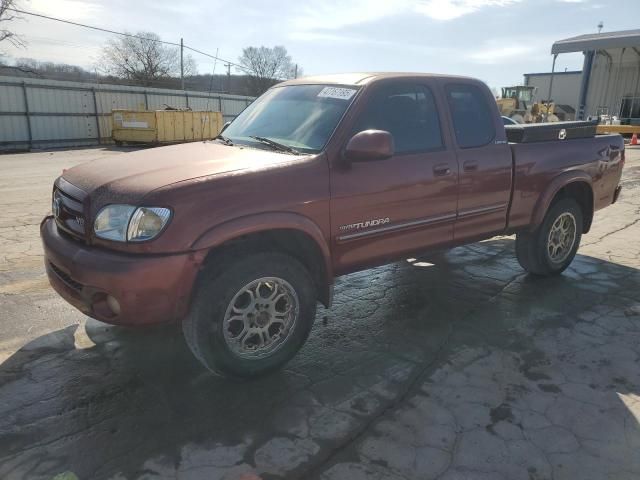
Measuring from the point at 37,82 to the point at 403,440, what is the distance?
77.4 ft

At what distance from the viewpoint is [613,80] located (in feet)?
105

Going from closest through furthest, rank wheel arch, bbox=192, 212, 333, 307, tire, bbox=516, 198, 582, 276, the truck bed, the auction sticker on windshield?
1. wheel arch, bbox=192, 212, 333, 307
2. the auction sticker on windshield
3. the truck bed
4. tire, bbox=516, 198, 582, 276

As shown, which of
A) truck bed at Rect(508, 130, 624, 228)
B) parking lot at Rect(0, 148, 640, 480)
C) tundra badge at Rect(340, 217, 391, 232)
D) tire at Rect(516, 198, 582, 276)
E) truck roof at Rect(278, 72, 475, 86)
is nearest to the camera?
parking lot at Rect(0, 148, 640, 480)

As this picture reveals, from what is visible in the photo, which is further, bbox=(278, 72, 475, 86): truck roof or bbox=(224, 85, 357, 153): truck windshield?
bbox=(278, 72, 475, 86): truck roof

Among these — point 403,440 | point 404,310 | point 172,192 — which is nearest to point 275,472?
point 403,440

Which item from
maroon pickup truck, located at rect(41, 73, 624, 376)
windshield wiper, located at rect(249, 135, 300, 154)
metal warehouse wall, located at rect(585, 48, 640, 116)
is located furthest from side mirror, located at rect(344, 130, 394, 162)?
metal warehouse wall, located at rect(585, 48, 640, 116)

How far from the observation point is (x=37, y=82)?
2128 cm

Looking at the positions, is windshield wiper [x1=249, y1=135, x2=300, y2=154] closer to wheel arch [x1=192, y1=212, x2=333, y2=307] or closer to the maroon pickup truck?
the maroon pickup truck

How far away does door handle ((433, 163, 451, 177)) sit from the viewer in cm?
395

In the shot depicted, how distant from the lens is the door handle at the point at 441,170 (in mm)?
3951

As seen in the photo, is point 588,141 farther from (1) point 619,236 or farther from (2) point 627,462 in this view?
(2) point 627,462

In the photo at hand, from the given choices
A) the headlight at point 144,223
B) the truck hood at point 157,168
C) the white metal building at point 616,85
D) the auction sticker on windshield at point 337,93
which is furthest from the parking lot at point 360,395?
the white metal building at point 616,85

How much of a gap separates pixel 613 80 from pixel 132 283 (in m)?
36.9

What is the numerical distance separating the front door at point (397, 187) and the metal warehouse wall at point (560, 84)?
175ft
